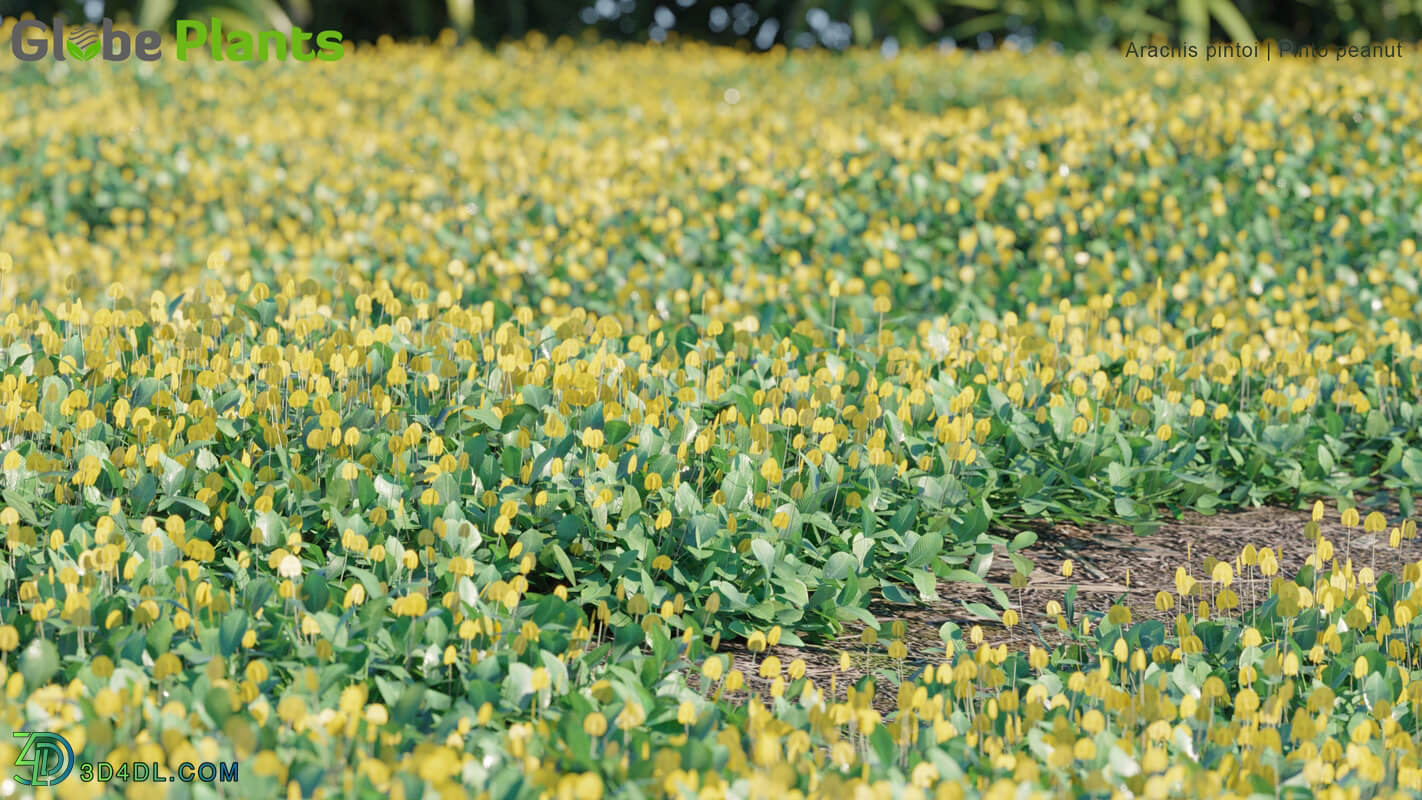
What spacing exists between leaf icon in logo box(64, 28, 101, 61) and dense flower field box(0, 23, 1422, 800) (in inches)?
131

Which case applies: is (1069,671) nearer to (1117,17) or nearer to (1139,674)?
(1139,674)

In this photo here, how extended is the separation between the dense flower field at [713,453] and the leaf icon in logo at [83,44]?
131 inches

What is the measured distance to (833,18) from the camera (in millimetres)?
14375

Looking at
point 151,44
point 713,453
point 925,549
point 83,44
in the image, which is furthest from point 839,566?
point 83,44

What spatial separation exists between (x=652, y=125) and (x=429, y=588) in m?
6.96

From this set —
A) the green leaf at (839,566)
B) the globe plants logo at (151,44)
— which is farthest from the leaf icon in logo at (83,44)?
the green leaf at (839,566)

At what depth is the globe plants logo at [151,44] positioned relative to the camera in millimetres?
11344

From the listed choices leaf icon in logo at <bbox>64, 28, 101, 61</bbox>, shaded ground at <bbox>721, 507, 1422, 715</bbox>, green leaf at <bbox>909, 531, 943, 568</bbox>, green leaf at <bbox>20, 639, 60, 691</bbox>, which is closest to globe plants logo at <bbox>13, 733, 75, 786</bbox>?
green leaf at <bbox>20, 639, 60, 691</bbox>

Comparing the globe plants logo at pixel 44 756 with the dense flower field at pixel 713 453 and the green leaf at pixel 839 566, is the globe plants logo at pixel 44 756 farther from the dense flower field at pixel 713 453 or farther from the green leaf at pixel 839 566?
the green leaf at pixel 839 566

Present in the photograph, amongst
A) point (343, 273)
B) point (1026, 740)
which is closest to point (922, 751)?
point (1026, 740)

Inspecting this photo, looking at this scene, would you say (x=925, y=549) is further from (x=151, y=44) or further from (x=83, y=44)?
(x=83, y=44)

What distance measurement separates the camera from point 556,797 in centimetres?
238

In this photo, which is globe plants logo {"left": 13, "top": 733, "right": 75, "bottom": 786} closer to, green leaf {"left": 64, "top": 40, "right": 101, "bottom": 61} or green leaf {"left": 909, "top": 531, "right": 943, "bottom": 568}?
green leaf {"left": 909, "top": 531, "right": 943, "bottom": 568}

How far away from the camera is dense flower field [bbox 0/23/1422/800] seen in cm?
261
